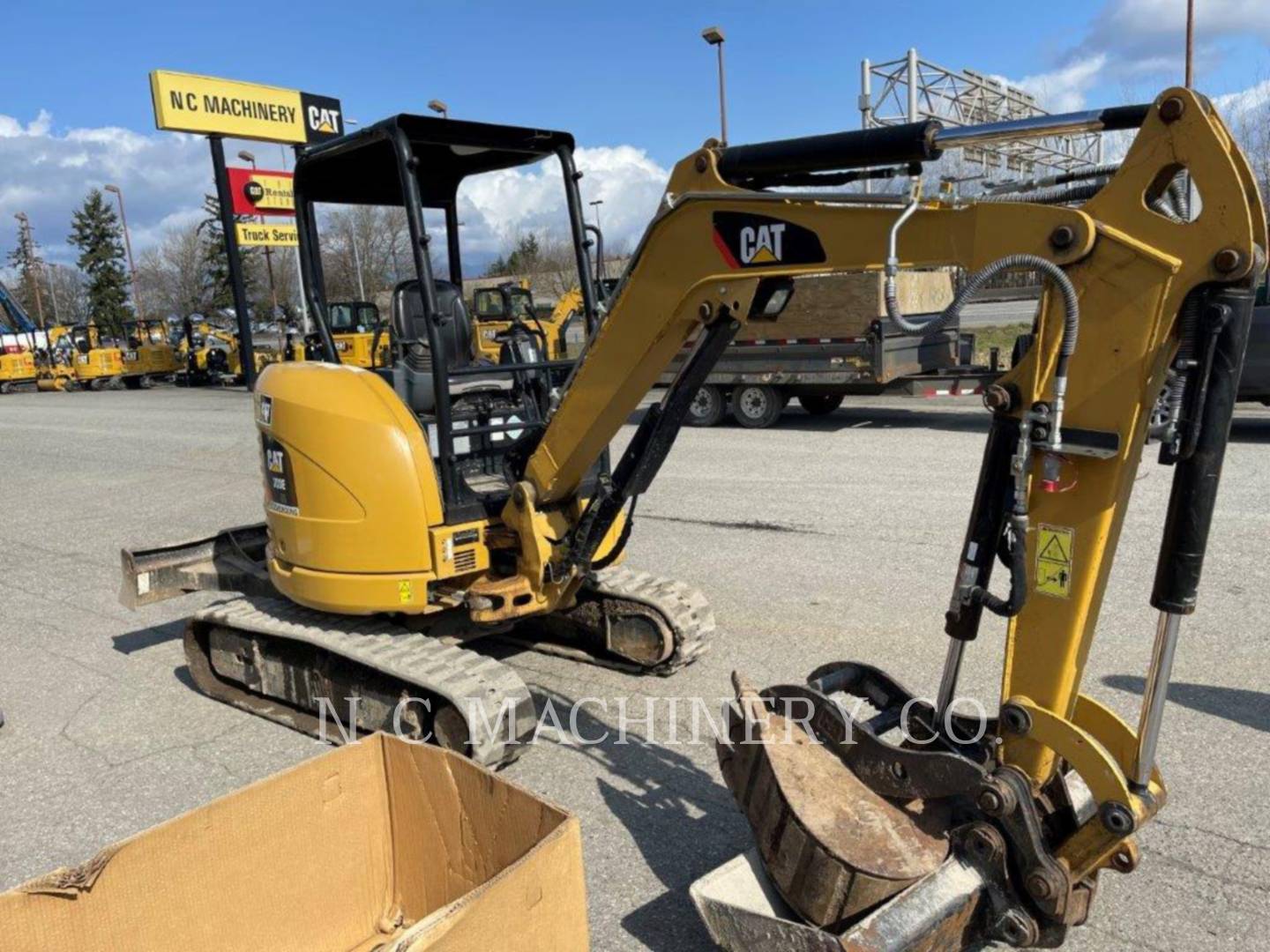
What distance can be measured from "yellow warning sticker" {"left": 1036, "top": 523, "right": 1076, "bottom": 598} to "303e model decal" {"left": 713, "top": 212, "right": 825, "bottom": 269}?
110 cm

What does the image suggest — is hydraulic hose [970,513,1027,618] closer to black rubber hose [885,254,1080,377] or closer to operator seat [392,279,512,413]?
black rubber hose [885,254,1080,377]

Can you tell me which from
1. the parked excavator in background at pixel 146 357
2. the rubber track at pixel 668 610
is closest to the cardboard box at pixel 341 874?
the rubber track at pixel 668 610

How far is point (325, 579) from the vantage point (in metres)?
4.66

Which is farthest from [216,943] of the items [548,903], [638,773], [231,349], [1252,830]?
[231,349]

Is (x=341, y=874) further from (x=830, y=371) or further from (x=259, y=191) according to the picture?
(x=259, y=191)

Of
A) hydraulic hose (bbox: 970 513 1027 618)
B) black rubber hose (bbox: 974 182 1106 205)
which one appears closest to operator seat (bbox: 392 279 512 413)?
black rubber hose (bbox: 974 182 1106 205)

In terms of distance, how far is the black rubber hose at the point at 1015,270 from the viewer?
2.55 meters

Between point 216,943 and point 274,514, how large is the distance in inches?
93.7

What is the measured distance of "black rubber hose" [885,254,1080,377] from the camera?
255cm

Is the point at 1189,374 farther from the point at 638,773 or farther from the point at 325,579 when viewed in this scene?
the point at 325,579

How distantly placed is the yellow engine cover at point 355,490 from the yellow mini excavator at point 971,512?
1cm

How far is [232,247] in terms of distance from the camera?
23.2 metres

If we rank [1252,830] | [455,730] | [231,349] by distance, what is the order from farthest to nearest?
1. [231,349]
2. [455,730]
3. [1252,830]

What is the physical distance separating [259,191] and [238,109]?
209cm
